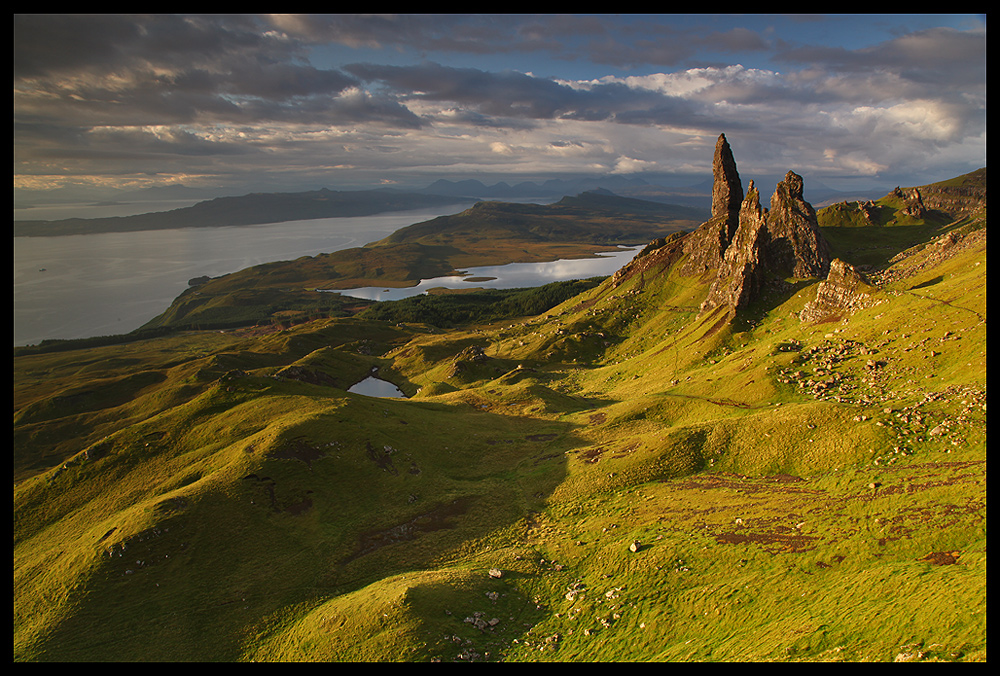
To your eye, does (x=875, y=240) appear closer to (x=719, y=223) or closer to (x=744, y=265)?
(x=719, y=223)

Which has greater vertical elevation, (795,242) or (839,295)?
(795,242)

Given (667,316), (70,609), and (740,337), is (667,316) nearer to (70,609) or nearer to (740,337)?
(740,337)

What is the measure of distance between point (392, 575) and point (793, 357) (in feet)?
173

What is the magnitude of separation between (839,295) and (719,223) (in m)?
79.3

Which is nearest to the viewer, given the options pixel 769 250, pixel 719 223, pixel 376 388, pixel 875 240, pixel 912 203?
pixel 769 250

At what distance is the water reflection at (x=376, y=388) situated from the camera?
136462 mm

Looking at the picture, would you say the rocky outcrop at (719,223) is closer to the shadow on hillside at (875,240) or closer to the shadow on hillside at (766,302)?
the shadow on hillside at (875,240)

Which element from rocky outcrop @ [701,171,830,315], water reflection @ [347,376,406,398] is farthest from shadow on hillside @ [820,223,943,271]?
water reflection @ [347,376,406,398]

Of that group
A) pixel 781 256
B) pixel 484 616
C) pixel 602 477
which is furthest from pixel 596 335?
pixel 484 616

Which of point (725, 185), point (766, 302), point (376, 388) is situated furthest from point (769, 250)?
point (376, 388)

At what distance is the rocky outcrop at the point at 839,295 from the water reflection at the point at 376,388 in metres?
95.7

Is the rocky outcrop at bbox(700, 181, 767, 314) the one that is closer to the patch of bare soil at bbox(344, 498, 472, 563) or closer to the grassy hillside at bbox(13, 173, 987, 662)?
the grassy hillside at bbox(13, 173, 987, 662)

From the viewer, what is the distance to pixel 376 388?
463 ft
